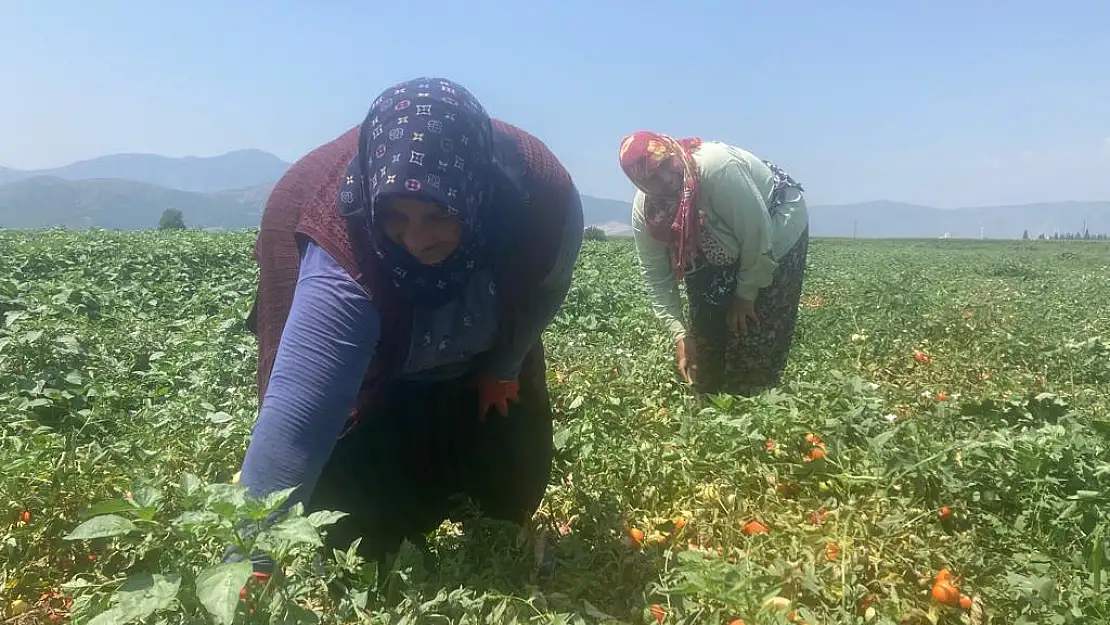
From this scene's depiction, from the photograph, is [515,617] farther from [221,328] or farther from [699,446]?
[221,328]

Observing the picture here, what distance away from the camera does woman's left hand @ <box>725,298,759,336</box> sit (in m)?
3.30

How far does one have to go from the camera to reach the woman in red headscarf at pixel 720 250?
10.0 ft

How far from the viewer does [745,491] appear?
7.87 feet

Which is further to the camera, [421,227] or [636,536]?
[636,536]

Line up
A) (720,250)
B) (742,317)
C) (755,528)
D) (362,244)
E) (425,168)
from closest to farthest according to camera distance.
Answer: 1. (425,168)
2. (362,244)
3. (755,528)
4. (720,250)
5. (742,317)

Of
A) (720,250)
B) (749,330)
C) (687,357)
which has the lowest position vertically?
(687,357)

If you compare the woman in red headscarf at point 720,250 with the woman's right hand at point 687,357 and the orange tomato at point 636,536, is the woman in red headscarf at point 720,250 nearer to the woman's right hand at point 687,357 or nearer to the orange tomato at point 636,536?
the woman's right hand at point 687,357

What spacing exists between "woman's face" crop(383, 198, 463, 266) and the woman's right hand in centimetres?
207

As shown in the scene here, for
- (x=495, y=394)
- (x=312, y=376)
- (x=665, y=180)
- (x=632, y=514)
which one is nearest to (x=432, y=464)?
(x=495, y=394)

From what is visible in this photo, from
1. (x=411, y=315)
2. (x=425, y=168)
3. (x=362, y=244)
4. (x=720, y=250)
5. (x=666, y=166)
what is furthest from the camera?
(x=720, y=250)

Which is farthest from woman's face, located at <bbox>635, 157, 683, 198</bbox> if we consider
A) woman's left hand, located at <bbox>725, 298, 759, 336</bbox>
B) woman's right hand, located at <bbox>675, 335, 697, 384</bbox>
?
woman's right hand, located at <bbox>675, 335, 697, 384</bbox>

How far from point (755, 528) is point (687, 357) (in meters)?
1.56

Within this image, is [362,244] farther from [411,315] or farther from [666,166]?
[666,166]

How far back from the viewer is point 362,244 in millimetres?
1692
